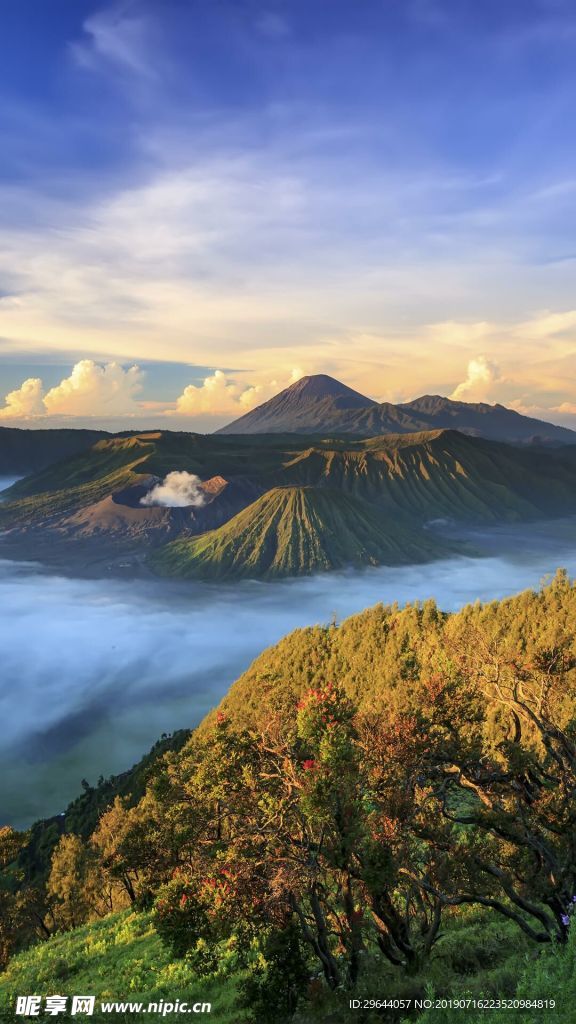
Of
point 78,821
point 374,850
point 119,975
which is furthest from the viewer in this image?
point 78,821

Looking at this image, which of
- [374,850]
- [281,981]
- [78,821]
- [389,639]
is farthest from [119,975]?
[78,821]

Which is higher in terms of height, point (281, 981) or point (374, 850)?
point (374, 850)

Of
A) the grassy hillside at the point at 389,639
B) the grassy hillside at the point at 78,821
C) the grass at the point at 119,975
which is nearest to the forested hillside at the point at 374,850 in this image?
the grass at the point at 119,975

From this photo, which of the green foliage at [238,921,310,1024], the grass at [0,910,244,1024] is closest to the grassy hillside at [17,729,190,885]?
the grass at [0,910,244,1024]

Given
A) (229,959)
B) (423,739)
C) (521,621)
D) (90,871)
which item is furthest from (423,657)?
(423,739)

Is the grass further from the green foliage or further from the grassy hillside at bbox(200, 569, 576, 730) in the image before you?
the grassy hillside at bbox(200, 569, 576, 730)

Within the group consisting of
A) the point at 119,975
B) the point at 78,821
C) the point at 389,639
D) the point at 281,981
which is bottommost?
the point at 78,821

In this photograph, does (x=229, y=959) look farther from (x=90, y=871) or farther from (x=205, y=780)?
(x=90, y=871)

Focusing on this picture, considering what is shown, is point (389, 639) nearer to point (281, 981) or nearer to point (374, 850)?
point (281, 981)

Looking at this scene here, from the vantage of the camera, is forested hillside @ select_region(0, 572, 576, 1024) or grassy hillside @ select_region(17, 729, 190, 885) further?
grassy hillside @ select_region(17, 729, 190, 885)

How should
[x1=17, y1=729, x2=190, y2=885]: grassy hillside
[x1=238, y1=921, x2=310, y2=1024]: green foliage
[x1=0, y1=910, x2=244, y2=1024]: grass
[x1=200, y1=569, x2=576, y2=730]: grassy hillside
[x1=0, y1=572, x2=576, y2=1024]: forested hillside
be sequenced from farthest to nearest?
[x1=17, y1=729, x2=190, y2=885]: grassy hillside, [x1=200, y1=569, x2=576, y2=730]: grassy hillside, [x1=0, y1=910, x2=244, y2=1024]: grass, [x1=238, y1=921, x2=310, y2=1024]: green foliage, [x1=0, y1=572, x2=576, y2=1024]: forested hillside

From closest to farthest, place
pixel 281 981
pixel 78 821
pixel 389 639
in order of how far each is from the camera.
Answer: pixel 281 981 < pixel 389 639 < pixel 78 821
